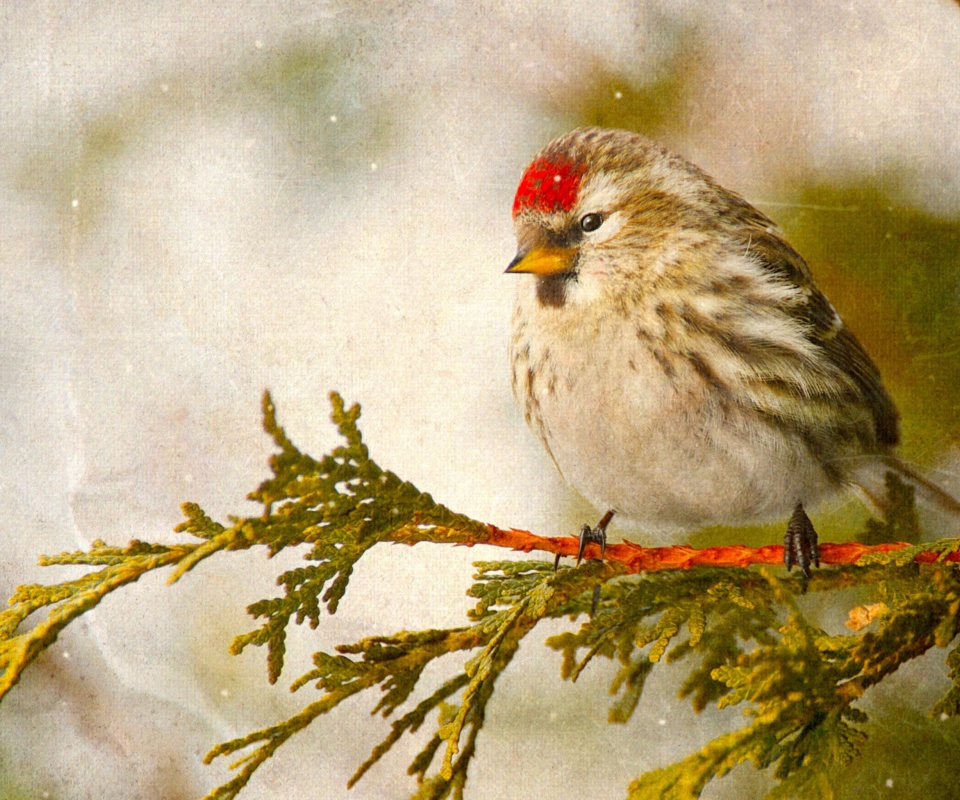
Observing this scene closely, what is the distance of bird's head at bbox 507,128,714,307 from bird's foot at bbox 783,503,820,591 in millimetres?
291

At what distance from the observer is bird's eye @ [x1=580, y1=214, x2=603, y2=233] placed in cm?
86

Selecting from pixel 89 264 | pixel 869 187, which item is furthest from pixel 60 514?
pixel 869 187

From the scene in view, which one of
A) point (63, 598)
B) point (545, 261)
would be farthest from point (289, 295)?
point (63, 598)

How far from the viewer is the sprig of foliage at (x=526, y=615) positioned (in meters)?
0.61

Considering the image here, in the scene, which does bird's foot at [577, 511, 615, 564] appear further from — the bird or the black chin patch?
the black chin patch

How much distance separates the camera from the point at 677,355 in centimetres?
82

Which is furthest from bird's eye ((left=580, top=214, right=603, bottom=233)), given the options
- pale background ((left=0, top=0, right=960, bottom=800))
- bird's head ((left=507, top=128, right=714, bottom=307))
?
pale background ((left=0, top=0, right=960, bottom=800))

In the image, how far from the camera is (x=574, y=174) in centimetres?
88

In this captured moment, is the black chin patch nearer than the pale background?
Yes

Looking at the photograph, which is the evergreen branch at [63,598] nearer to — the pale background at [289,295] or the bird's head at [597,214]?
the pale background at [289,295]

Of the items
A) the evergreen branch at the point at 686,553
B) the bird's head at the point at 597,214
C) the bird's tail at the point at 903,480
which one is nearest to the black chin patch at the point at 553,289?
the bird's head at the point at 597,214

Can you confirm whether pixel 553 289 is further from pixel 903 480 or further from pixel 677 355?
pixel 903 480

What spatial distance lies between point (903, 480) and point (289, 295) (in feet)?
2.35

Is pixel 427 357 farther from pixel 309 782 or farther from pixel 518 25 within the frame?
pixel 309 782
